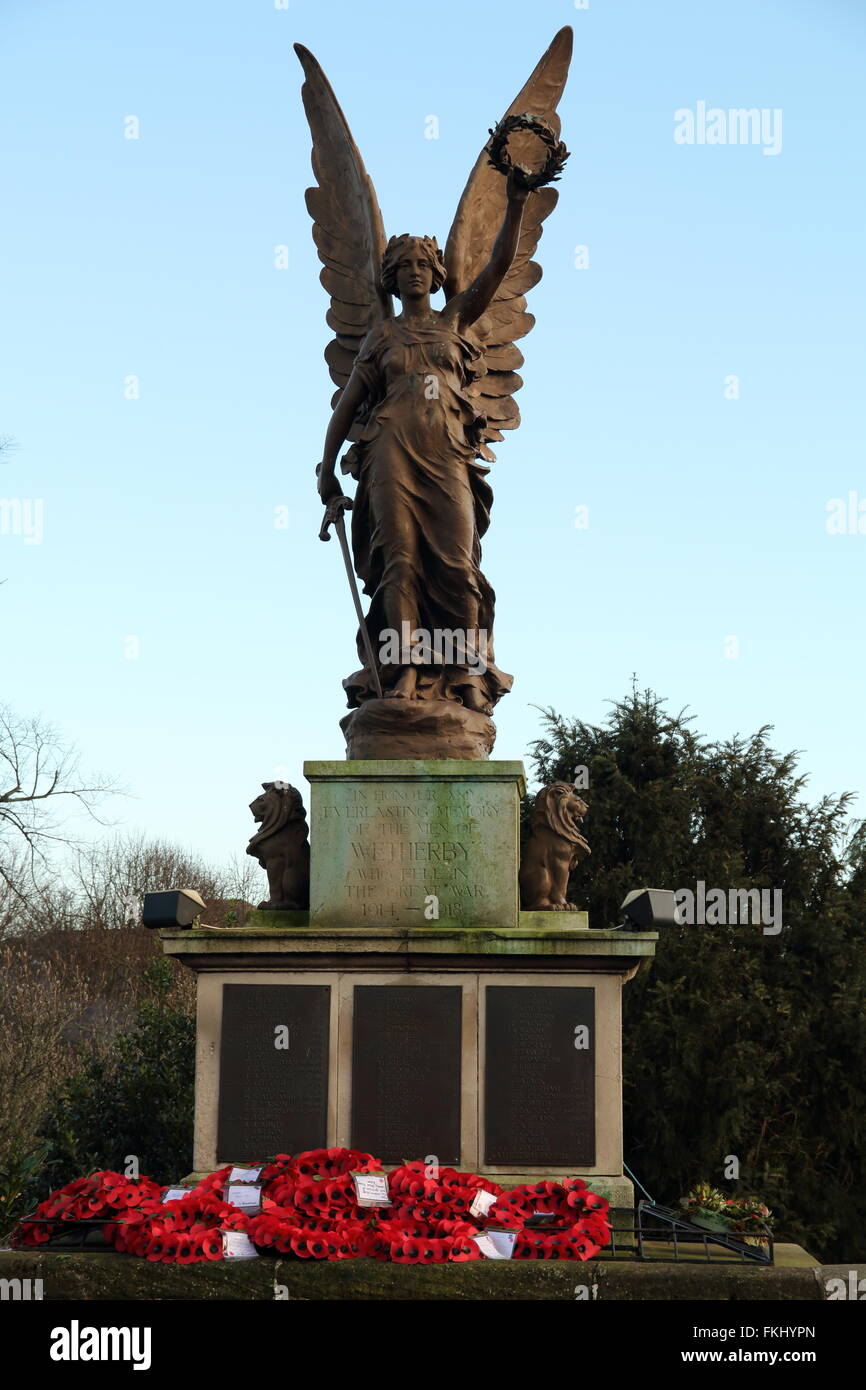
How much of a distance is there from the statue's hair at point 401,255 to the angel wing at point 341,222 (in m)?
0.72

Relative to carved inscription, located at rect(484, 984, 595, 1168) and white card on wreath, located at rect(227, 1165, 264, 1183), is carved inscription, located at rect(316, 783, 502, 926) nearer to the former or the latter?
carved inscription, located at rect(484, 984, 595, 1168)

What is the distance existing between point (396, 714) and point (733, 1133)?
1323 centimetres

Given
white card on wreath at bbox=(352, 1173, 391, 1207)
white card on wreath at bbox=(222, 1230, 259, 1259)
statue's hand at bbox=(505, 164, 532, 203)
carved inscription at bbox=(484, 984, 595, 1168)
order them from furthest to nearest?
statue's hand at bbox=(505, 164, 532, 203)
carved inscription at bbox=(484, 984, 595, 1168)
white card on wreath at bbox=(352, 1173, 391, 1207)
white card on wreath at bbox=(222, 1230, 259, 1259)

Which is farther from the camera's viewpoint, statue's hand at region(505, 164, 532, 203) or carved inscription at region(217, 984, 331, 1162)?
statue's hand at region(505, 164, 532, 203)

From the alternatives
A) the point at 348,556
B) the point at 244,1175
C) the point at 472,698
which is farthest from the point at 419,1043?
the point at 348,556

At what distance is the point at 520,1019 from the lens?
26.8ft

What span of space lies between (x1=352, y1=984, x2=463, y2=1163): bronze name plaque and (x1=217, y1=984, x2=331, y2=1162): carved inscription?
21 cm

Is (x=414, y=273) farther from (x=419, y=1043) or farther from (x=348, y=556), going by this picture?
(x=419, y=1043)

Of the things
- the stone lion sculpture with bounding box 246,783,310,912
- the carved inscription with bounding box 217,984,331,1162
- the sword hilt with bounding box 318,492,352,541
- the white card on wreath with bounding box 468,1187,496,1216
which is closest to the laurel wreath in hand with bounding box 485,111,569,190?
the sword hilt with bounding box 318,492,352,541

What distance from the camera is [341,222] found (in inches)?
444

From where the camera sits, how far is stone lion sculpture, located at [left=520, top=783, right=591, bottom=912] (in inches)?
346

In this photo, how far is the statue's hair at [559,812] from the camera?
879 centimetres

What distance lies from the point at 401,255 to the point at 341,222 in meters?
1.71
